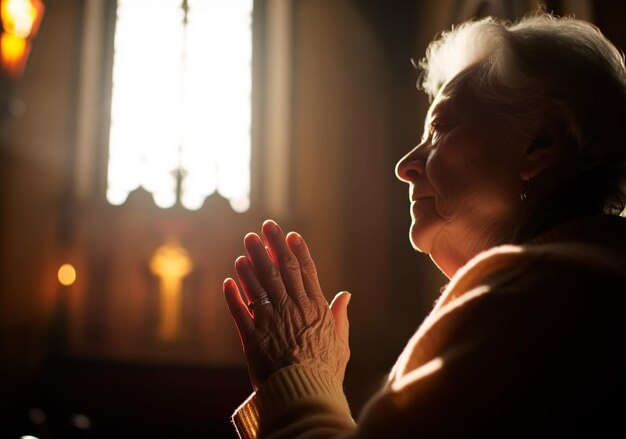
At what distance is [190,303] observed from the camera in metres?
7.09

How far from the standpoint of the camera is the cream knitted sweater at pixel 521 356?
75 centimetres

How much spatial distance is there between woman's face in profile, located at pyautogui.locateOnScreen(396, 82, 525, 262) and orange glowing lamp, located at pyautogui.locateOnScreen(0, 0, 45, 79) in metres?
2.17

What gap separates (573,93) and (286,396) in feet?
2.28

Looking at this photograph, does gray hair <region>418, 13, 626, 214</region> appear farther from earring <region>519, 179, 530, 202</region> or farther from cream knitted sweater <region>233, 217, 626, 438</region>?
cream knitted sweater <region>233, 217, 626, 438</region>

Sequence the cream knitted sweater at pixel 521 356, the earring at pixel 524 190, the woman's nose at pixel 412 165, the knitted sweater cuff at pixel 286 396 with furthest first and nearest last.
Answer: the woman's nose at pixel 412 165, the earring at pixel 524 190, the knitted sweater cuff at pixel 286 396, the cream knitted sweater at pixel 521 356

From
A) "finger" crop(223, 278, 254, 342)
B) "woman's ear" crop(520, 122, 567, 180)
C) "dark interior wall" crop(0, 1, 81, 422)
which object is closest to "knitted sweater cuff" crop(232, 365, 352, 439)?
"finger" crop(223, 278, 254, 342)

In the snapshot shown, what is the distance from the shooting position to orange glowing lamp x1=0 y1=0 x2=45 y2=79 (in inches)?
118

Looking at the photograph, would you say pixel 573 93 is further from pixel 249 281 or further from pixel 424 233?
pixel 249 281

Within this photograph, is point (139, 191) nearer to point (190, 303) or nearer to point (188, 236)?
point (188, 236)

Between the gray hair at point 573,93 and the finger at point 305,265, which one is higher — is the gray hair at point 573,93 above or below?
above

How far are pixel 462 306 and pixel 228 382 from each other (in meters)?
6.15

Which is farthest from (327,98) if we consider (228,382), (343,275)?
(228,382)

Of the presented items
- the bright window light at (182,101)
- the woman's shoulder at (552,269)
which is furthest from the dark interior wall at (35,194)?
the woman's shoulder at (552,269)

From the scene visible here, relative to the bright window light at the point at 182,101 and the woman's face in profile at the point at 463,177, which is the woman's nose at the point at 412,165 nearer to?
the woman's face in profile at the point at 463,177
